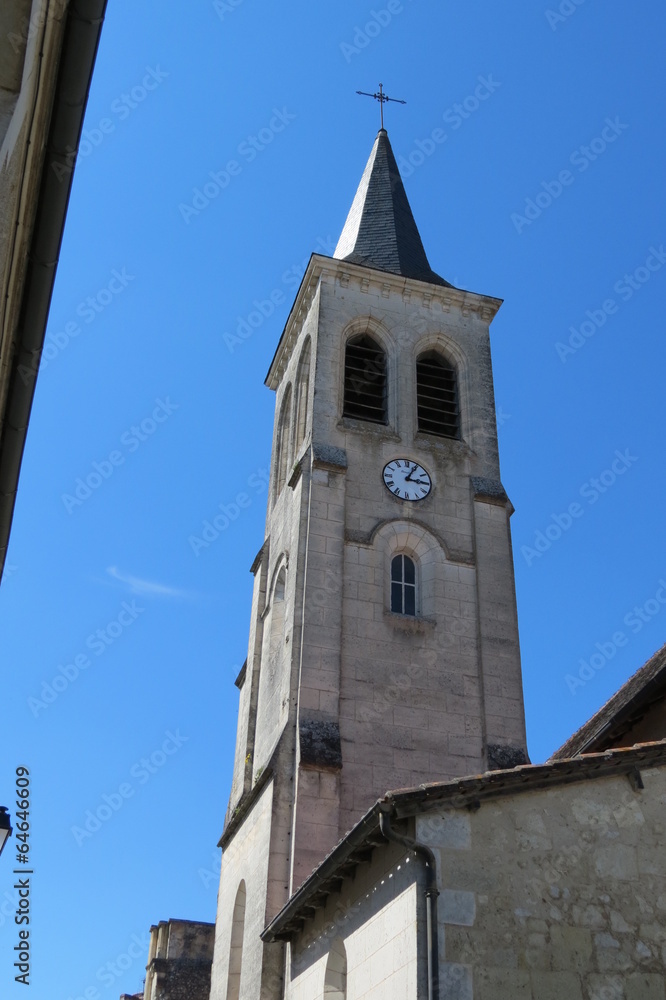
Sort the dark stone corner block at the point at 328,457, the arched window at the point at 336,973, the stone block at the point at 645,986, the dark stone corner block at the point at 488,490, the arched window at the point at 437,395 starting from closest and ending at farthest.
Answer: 1. the stone block at the point at 645,986
2. the arched window at the point at 336,973
3. the dark stone corner block at the point at 328,457
4. the dark stone corner block at the point at 488,490
5. the arched window at the point at 437,395

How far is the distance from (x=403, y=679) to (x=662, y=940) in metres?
9.50

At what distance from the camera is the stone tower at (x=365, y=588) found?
17688 mm

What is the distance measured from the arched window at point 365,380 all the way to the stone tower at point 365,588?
4 centimetres

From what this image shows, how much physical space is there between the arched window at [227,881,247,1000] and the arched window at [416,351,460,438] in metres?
10.3

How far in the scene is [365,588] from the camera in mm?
20141

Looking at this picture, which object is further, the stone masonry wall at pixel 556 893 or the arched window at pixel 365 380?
the arched window at pixel 365 380

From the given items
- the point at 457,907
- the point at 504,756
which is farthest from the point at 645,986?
the point at 504,756

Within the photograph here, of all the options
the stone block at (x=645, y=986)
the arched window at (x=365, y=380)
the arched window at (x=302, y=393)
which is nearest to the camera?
the stone block at (x=645, y=986)

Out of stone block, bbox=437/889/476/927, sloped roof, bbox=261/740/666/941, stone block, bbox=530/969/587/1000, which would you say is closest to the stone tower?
sloped roof, bbox=261/740/666/941

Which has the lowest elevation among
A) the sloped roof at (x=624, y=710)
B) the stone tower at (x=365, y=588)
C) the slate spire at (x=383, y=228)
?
the sloped roof at (x=624, y=710)

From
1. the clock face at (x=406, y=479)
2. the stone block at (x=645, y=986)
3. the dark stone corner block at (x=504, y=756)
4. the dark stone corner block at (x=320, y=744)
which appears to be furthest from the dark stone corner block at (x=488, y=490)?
the stone block at (x=645, y=986)

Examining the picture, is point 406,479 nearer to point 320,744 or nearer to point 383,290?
point 383,290

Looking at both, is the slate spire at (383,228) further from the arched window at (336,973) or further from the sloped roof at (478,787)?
the arched window at (336,973)

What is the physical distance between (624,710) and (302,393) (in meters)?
13.9
